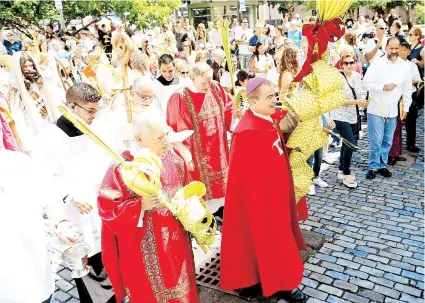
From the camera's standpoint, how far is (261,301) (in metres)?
3.88

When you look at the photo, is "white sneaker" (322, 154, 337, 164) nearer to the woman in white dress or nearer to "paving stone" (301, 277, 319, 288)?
the woman in white dress

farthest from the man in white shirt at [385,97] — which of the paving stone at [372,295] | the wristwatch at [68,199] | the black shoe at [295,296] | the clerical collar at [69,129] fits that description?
the wristwatch at [68,199]

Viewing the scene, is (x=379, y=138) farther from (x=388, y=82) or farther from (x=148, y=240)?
(x=148, y=240)

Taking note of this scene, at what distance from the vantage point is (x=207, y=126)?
4961mm

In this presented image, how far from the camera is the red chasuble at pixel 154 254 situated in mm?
2932

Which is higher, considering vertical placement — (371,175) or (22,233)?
(22,233)

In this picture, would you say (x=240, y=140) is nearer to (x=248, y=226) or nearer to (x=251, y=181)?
(x=251, y=181)

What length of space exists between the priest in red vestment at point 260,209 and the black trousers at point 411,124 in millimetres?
4552

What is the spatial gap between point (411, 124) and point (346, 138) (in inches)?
79.2

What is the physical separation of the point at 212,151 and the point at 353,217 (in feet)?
6.48

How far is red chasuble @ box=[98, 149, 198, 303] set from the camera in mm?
2932

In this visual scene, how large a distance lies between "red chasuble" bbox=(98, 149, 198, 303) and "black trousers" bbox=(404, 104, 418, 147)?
18.5 ft

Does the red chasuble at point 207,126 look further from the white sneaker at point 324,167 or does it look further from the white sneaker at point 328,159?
the white sneaker at point 328,159

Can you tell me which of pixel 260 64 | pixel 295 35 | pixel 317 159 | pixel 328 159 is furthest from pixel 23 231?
pixel 295 35
